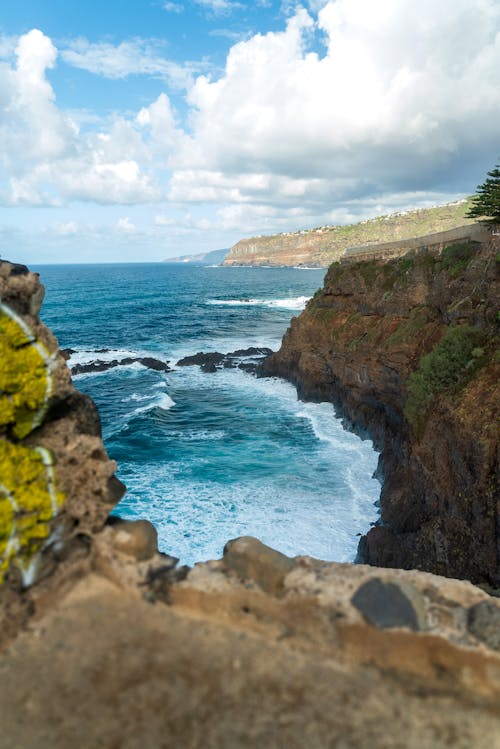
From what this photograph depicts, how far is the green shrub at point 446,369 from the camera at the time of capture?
18.5 metres

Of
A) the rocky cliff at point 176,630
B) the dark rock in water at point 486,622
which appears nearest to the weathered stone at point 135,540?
the rocky cliff at point 176,630

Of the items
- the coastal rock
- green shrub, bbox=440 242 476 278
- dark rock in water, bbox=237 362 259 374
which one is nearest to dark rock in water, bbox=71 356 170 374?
the coastal rock

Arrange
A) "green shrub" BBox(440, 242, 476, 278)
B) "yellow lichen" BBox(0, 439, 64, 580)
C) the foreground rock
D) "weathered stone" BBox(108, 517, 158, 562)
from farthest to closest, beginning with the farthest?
1. "green shrub" BBox(440, 242, 476, 278)
2. "weathered stone" BBox(108, 517, 158, 562)
3. "yellow lichen" BBox(0, 439, 64, 580)
4. the foreground rock

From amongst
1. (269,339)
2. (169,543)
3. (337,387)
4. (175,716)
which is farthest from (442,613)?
(269,339)

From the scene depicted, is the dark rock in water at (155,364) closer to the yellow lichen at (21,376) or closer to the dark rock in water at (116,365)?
the dark rock in water at (116,365)

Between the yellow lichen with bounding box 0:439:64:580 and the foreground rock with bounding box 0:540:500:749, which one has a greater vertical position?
the yellow lichen with bounding box 0:439:64:580

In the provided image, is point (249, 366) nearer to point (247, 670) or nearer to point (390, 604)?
point (390, 604)

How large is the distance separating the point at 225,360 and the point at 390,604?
44.7 metres

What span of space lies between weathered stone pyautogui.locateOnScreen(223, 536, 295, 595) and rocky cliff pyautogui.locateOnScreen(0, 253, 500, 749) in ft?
0.09

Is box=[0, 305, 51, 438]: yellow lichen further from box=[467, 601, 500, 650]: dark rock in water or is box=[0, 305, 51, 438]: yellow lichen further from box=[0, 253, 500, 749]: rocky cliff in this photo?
box=[467, 601, 500, 650]: dark rock in water

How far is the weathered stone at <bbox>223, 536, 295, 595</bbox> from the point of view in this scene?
806 centimetres

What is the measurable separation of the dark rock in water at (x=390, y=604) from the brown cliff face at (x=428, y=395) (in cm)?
772

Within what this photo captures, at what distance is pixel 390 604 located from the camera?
24.3 feet

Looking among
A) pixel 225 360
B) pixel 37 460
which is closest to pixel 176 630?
pixel 37 460
